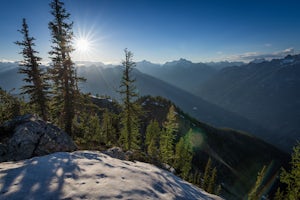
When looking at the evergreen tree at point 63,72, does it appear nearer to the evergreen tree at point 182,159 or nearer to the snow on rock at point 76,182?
the snow on rock at point 76,182

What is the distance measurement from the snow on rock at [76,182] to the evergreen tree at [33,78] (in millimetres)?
18790

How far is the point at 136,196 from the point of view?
7.64m

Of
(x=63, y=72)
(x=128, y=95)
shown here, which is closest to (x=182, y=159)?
(x=128, y=95)

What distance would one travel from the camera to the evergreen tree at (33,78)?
78.8 ft

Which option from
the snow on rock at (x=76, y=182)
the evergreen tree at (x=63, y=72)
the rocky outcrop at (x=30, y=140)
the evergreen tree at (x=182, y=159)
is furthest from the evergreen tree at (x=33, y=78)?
the evergreen tree at (x=182, y=159)

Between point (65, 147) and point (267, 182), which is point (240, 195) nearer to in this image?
point (267, 182)

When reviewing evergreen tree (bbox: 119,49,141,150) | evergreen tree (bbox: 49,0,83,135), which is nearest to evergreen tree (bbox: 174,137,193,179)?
evergreen tree (bbox: 119,49,141,150)

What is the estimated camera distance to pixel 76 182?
7984mm

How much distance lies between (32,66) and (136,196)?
25195 mm

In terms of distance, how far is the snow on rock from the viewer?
7043mm

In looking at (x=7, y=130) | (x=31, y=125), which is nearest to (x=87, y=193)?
(x=31, y=125)

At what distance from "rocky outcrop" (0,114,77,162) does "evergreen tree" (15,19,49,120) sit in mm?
12199

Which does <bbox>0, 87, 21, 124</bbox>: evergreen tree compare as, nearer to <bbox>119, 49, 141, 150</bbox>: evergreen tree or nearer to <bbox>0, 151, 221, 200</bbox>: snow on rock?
<bbox>119, 49, 141, 150</bbox>: evergreen tree

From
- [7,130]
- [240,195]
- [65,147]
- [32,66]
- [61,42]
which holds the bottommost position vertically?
[240,195]
